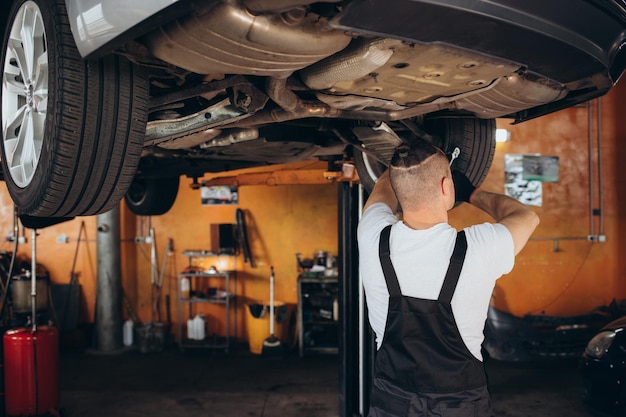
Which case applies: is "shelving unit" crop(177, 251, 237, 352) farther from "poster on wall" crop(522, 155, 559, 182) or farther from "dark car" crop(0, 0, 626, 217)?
"dark car" crop(0, 0, 626, 217)

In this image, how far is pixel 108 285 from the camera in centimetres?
645

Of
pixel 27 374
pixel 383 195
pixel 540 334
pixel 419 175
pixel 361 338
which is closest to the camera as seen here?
pixel 419 175

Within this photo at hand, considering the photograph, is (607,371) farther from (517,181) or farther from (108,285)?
(108,285)

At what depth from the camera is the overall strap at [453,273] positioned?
1366 millimetres

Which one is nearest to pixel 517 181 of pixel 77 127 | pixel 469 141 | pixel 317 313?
pixel 317 313

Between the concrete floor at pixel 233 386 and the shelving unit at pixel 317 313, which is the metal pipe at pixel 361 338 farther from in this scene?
the shelving unit at pixel 317 313

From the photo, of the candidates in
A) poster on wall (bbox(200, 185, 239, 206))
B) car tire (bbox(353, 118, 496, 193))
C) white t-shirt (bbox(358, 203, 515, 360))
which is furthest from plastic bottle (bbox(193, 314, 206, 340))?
white t-shirt (bbox(358, 203, 515, 360))

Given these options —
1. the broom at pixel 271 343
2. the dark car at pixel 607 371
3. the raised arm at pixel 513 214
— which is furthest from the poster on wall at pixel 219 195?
the raised arm at pixel 513 214

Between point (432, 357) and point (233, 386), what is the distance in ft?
13.0

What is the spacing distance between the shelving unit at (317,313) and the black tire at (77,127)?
4527 millimetres

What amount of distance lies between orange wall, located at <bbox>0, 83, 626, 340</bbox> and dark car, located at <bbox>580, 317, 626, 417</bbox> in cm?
270

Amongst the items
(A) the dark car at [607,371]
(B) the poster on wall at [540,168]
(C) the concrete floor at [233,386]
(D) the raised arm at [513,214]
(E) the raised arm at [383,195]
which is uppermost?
(B) the poster on wall at [540,168]

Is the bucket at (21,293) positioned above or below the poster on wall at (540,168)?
below

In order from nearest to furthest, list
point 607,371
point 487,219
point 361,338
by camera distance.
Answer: point 361,338
point 607,371
point 487,219
